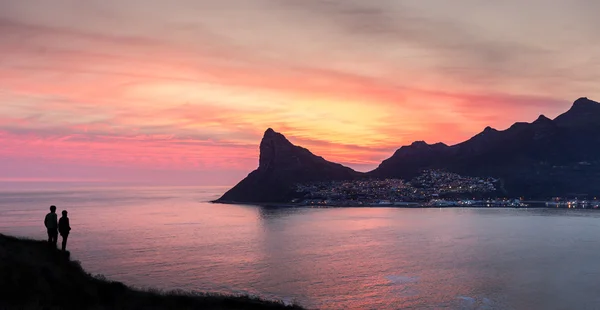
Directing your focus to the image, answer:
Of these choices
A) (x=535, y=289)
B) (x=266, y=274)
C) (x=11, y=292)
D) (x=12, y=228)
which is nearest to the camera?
(x=11, y=292)

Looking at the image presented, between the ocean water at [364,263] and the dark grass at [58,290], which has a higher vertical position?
the dark grass at [58,290]

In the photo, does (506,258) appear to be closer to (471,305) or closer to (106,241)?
(471,305)

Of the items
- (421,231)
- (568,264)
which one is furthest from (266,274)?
(421,231)

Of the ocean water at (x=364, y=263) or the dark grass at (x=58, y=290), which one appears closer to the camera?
the dark grass at (x=58, y=290)

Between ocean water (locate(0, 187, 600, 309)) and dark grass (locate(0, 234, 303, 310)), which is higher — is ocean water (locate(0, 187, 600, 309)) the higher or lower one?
the lower one

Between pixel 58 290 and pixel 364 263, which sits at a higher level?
pixel 58 290

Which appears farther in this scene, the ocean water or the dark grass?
the ocean water

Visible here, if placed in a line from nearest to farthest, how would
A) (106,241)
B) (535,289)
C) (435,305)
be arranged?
(435,305) → (535,289) → (106,241)

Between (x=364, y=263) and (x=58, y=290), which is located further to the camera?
(x=364, y=263)
